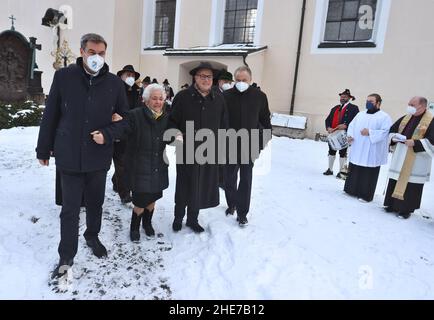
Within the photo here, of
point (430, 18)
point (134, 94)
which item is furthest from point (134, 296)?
point (430, 18)

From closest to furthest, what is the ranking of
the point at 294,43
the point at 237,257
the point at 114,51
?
the point at 237,257, the point at 294,43, the point at 114,51

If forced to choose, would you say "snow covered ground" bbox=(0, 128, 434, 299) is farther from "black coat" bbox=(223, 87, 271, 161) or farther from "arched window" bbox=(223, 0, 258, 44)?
"arched window" bbox=(223, 0, 258, 44)

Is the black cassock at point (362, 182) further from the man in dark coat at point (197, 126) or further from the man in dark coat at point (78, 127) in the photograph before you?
the man in dark coat at point (78, 127)

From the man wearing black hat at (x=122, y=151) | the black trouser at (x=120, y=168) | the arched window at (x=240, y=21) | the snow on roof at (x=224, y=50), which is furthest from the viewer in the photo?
the arched window at (x=240, y=21)

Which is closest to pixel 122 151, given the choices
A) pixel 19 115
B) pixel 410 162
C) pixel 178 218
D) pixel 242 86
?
pixel 178 218

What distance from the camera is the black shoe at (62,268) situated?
9.24 feet

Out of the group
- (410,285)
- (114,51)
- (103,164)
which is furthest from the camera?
(114,51)

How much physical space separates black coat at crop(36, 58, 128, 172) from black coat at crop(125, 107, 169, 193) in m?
0.53

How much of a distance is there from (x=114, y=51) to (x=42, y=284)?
15.9m

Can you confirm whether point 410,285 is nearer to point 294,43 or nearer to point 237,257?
point 237,257

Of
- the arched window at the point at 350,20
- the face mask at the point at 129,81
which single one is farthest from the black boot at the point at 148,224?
the arched window at the point at 350,20

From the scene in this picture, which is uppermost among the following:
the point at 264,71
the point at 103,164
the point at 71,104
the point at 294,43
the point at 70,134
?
the point at 294,43

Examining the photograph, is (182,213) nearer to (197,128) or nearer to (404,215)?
(197,128)

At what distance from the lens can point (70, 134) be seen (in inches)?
105
